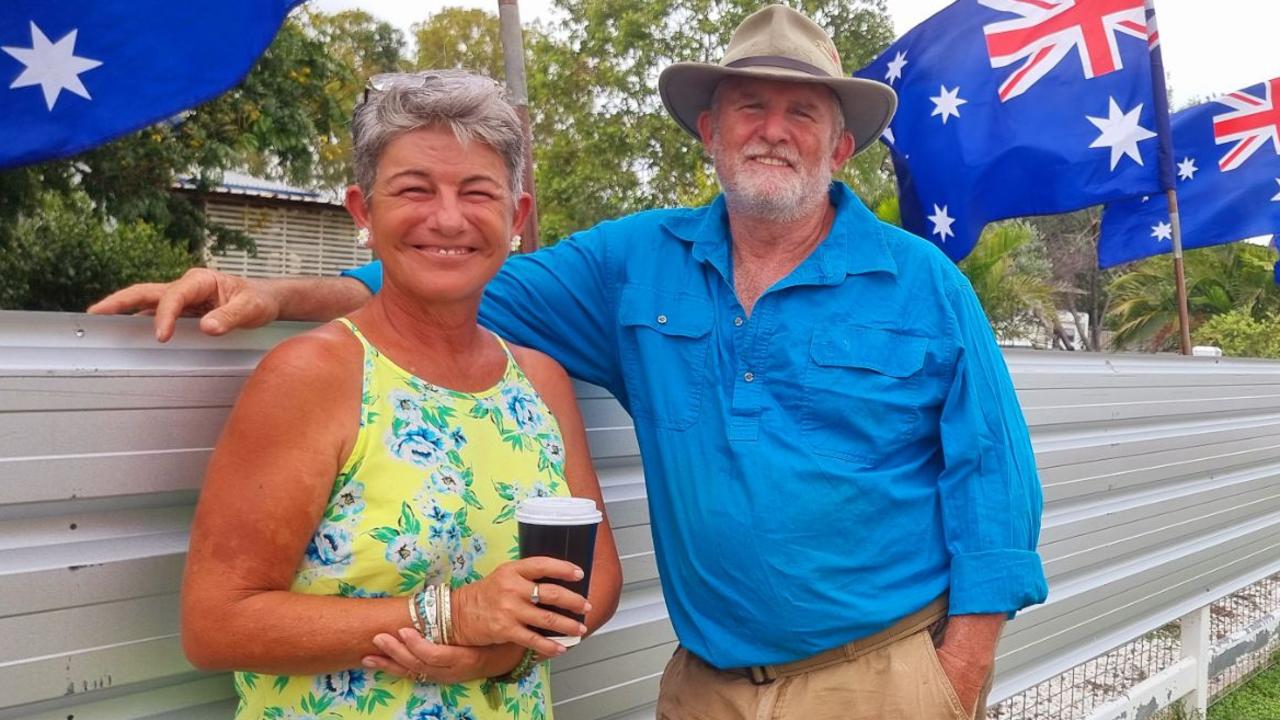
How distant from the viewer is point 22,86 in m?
3.37

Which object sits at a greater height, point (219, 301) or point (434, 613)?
point (219, 301)

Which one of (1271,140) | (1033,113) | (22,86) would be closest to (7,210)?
(22,86)

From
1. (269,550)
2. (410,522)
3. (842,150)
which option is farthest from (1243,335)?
(269,550)

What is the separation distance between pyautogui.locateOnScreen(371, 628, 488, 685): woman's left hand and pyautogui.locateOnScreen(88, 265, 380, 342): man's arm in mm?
608

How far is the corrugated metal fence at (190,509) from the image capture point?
1.76m

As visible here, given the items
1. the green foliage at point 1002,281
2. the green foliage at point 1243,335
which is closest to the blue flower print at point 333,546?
the green foliage at point 1243,335

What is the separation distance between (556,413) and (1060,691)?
137 inches

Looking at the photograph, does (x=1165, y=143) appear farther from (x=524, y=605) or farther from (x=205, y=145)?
(x=205, y=145)

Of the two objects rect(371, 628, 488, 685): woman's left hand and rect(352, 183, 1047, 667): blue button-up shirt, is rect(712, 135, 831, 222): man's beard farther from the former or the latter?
rect(371, 628, 488, 685): woman's left hand

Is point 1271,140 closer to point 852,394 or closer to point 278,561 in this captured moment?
point 852,394

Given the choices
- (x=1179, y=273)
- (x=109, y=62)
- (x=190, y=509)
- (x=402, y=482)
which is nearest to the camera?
(x=402, y=482)

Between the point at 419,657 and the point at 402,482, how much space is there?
27 cm

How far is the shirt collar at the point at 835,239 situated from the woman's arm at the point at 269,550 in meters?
1.12

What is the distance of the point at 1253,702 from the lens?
5605mm
